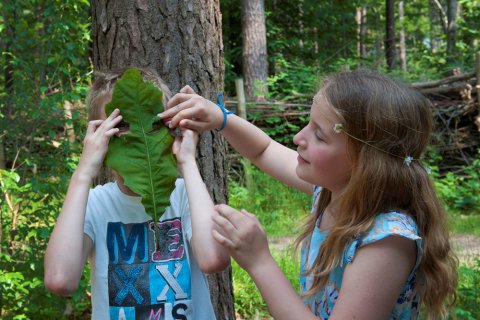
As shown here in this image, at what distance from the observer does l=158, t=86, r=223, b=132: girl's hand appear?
5.91 feet

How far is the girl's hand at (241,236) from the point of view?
5.23 feet

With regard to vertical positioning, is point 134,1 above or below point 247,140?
above

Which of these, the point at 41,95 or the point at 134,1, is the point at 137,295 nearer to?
the point at 134,1

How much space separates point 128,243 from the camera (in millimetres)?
1822

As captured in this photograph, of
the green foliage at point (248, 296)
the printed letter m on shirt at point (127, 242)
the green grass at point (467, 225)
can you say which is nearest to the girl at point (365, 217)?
the printed letter m on shirt at point (127, 242)

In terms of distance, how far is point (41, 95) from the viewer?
4.16 metres

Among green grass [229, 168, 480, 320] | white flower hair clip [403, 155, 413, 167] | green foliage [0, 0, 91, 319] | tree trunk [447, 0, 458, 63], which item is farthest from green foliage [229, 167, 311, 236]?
tree trunk [447, 0, 458, 63]

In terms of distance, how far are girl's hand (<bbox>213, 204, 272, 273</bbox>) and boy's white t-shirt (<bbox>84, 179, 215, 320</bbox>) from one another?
239 mm

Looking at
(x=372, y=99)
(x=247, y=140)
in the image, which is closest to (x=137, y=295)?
(x=247, y=140)

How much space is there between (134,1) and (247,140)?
77 centimetres

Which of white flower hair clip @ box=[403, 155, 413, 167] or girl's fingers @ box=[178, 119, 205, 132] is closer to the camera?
white flower hair clip @ box=[403, 155, 413, 167]

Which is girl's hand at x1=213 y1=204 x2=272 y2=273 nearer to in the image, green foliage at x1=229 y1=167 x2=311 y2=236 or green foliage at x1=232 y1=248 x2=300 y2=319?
green foliage at x1=232 y1=248 x2=300 y2=319

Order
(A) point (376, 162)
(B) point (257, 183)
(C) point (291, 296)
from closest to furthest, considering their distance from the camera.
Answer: (C) point (291, 296) → (A) point (376, 162) → (B) point (257, 183)

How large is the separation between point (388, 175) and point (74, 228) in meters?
0.95
